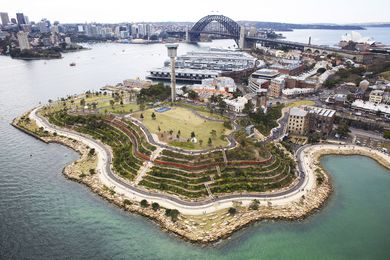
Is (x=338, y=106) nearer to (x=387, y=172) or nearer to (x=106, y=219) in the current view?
(x=387, y=172)

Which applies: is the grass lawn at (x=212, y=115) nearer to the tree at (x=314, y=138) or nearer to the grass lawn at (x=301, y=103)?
the tree at (x=314, y=138)

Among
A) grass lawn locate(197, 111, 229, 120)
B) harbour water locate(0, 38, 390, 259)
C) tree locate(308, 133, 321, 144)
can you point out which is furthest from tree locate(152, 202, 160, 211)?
tree locate(308, 133, 321, 144)

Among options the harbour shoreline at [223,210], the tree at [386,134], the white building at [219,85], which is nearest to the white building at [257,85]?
the white building at [219,85]

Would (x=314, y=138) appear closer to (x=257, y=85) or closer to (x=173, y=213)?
(x=173, y=213)

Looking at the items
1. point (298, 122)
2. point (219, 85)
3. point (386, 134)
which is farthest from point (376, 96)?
point (219, 85)

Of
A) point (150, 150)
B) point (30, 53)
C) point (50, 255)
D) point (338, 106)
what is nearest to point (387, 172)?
point (338, 106)

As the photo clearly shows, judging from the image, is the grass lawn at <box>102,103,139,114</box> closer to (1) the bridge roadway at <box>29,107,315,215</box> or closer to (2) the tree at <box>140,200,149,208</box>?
(1) the bridge roadway at <box>29,107,315,215</box>

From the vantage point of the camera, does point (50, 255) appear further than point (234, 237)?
No
